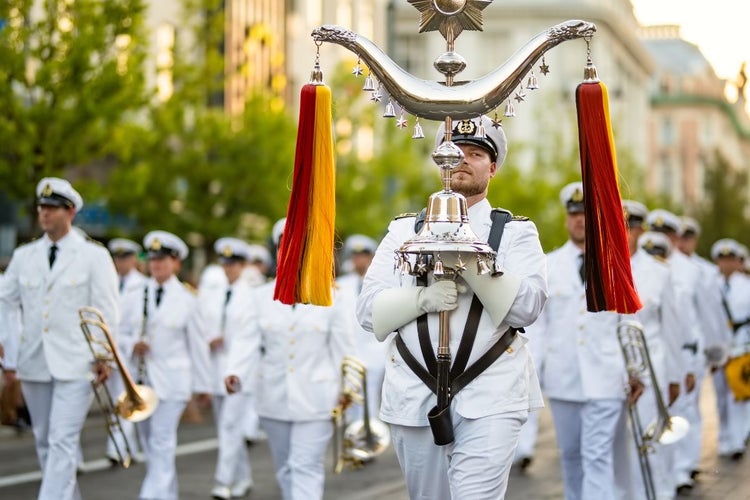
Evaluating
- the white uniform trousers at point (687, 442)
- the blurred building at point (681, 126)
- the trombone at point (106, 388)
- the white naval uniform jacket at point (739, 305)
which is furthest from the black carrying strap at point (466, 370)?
the blurred building at point (681, 126)

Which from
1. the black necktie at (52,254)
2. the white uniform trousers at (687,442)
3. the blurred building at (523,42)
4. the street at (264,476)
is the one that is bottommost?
the street at (264,476)

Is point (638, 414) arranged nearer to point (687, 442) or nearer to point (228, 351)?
point (687, 442)

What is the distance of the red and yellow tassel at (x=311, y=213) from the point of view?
6262 mm

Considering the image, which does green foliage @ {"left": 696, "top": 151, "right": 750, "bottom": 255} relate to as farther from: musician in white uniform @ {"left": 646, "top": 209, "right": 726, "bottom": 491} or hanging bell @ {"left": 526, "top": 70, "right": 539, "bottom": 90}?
hanging bell @ {"left": 526, "top": 70, "right": 539, "bottom": 90}

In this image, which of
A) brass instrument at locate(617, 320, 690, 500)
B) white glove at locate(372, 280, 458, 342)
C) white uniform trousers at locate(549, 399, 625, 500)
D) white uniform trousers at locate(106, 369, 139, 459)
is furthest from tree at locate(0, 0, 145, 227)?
white glove at locate(372, 280, 458, 342)

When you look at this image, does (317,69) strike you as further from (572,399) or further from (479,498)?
(572,399)

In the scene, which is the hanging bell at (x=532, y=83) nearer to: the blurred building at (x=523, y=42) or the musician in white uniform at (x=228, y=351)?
the musician in white uniform at (x=228, y=351)

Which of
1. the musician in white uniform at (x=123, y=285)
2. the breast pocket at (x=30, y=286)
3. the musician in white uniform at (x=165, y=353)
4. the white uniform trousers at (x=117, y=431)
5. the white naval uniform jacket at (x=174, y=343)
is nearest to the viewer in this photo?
the breast pocket at (x=30, y=286)

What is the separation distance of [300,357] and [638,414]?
2.44 meters

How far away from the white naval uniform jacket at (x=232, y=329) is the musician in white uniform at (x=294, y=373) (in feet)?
0.05

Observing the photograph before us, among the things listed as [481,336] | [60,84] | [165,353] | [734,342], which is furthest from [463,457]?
[60,84]

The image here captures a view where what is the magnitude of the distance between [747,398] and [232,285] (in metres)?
5.83

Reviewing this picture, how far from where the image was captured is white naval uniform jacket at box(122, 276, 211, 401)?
38.4ft

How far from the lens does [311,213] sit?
6.32 metres
